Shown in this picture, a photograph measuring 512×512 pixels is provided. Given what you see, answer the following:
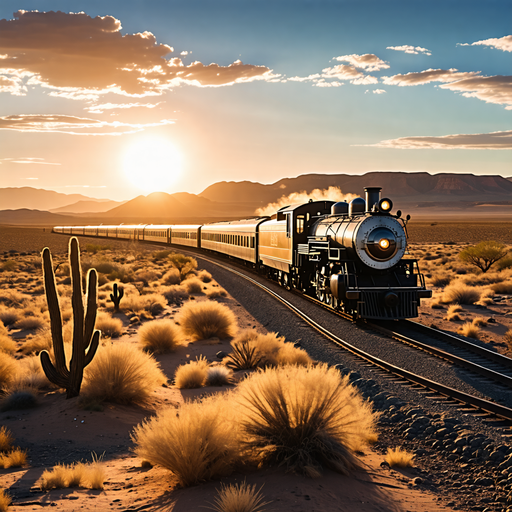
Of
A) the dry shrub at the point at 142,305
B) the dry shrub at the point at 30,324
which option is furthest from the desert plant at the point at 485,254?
the dry shrub at the point at 30,324

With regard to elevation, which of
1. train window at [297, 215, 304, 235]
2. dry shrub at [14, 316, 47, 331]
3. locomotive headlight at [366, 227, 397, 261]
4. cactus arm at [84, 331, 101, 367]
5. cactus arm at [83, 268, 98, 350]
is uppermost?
train window at [297, 215, 304, 235]

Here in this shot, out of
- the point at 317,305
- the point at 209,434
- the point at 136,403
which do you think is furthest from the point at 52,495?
the point at 317,305

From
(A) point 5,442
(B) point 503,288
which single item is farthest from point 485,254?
(A) point 5,442

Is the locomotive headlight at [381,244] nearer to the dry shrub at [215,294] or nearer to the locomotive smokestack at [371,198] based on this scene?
the locomotive smokestack at [371,198]

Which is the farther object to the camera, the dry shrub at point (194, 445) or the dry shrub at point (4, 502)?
the dry shrub at point (194, 445)

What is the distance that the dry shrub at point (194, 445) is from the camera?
246 inches

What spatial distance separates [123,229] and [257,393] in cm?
8606

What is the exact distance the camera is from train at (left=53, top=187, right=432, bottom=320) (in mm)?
16156

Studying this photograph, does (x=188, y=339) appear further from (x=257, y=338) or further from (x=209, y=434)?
(x=209, y=434)

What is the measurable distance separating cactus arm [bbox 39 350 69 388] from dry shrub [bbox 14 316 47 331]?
9356 mm

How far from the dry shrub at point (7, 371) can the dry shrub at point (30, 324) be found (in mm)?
7320

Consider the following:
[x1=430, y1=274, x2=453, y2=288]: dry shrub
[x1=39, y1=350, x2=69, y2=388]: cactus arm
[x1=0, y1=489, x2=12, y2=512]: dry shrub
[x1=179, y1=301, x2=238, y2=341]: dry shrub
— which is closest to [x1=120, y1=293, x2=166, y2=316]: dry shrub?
[x1=179, y1=301, x2=238, y2=341]: dry shrub

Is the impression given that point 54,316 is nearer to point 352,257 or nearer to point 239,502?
A: point 239,502

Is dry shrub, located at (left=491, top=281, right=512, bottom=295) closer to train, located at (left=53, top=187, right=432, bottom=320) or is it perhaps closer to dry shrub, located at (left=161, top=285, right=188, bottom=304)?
train, located at (left=53, top=187, right=432, bottom=320)
